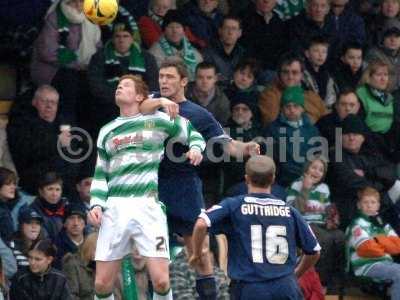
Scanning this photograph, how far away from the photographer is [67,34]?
19.3m

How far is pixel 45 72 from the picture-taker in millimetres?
19391

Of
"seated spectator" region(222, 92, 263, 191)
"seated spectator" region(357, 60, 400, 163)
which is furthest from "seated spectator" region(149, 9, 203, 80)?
"seated spectator" region(357, 60, 400, 163)

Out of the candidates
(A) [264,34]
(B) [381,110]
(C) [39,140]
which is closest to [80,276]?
(C) [39,140]

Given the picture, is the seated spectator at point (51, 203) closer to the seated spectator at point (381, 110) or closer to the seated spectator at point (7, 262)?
the seated spectator at point (7, 262)

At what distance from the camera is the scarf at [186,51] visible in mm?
20078

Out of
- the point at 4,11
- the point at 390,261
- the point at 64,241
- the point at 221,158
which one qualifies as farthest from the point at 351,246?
the point at 4,11

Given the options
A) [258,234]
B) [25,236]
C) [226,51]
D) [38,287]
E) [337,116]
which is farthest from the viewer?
[226,51]

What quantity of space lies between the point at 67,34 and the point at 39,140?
1.50 metres

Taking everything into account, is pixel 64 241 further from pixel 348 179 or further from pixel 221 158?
pixel 348 179

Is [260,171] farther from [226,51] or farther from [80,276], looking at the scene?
[226,51]

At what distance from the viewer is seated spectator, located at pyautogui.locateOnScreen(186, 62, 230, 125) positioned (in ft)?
64.1

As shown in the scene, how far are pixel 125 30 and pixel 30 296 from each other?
3.88 m

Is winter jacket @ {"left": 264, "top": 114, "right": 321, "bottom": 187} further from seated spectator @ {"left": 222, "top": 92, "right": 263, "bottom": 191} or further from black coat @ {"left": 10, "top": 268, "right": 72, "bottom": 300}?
black coat @ {"left": 10, "top": 268, "right": 72, "bottom": 300}

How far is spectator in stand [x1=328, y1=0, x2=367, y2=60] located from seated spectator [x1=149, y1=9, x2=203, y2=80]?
2582 millimetres
